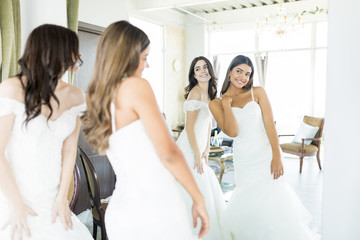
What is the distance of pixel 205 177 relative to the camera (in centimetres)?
269

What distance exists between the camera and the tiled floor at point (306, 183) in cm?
342

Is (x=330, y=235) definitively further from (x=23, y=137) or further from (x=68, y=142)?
(x=23, y=137)

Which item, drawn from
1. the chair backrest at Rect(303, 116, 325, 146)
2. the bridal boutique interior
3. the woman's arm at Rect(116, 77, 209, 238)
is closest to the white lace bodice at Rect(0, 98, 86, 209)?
the woman's arm at Rect(116, 77, 209, 238)

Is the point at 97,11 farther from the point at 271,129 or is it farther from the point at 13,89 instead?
the point at 13,89

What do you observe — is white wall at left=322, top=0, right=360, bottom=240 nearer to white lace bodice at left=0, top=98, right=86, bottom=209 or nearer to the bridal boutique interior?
white lace bodice at left=0, top=98, right=86, bottom=209

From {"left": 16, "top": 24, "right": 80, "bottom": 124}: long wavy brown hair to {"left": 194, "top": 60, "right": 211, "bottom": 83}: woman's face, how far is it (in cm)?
164

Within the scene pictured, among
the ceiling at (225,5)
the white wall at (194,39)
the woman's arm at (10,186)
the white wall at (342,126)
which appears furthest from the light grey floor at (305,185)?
the ceiling at (225,5)

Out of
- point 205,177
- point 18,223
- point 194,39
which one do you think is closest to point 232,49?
point 194,39

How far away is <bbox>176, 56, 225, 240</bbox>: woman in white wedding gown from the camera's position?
8.73 feet

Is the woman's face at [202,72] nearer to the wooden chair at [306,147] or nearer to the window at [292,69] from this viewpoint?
the wooden chair at [306,147]

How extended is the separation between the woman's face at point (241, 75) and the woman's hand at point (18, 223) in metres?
1.63

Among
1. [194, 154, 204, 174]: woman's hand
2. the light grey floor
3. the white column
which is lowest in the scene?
the light grey floor

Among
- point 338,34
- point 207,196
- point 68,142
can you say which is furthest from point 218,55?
point 68,142

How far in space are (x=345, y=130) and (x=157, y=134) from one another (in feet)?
3.63
